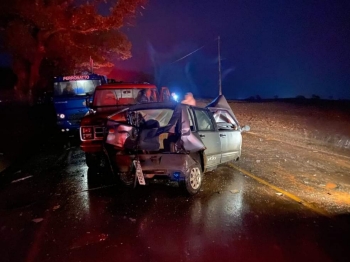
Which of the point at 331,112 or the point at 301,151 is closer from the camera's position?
the point at 301,151

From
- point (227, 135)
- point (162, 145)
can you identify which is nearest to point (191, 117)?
point (162, 145)

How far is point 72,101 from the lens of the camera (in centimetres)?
1473

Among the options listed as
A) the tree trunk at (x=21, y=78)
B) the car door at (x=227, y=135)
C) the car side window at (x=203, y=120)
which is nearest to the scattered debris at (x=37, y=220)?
the car side window at (x=203, y=120)

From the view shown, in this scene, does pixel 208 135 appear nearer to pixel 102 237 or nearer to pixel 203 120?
pixel 203 120

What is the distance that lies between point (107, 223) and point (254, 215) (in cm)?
237

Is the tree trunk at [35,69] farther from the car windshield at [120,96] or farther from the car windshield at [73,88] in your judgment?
the car windshield at [120,96]

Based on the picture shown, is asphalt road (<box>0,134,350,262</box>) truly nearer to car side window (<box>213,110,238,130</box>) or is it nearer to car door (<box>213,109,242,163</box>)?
car door (<box>213,109,242,163</box>)

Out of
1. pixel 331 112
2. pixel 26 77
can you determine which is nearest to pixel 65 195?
pixel 331 112

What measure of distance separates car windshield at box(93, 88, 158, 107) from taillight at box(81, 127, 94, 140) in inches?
77.4

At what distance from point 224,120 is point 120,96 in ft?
10.9

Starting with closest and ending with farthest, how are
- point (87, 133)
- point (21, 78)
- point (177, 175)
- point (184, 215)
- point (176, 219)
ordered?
point (176, 219), point (184, 215), point (177, 175), point (87, 133), point (21, 78)

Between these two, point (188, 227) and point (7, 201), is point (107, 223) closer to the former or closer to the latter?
point (188, 227)

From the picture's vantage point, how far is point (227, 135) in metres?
8.49

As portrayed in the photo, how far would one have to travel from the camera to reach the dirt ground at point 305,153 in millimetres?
7280
